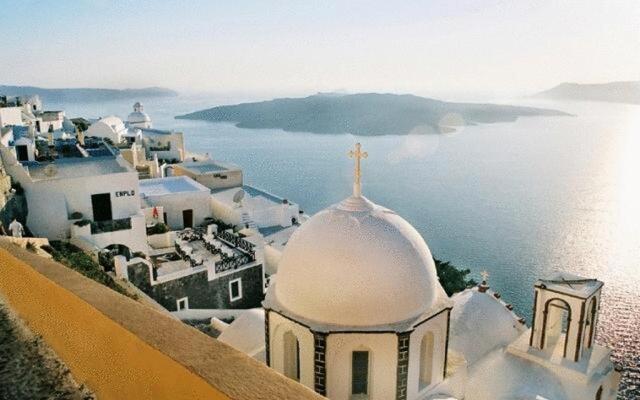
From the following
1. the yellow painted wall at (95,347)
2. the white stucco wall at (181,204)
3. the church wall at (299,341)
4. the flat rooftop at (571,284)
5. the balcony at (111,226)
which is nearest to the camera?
the yellow painted wall at (95,347)

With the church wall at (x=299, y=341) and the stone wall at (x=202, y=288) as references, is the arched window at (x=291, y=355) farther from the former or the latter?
the stone wall at (x=202, y=288)

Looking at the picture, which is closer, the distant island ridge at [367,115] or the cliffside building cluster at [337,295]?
the cliffside building cluster at [337,295]

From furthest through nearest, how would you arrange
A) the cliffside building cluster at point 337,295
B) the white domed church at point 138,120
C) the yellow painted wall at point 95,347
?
the white domed church at point 138,120 < the cliffside building cluster at point 337,295 < the yellow painted wall at point 95,347

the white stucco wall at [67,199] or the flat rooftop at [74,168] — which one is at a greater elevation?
the flat rooftop at [74,168]

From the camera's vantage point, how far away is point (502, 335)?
42.9 feet

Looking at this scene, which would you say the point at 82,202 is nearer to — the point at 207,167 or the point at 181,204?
the point at 181,204

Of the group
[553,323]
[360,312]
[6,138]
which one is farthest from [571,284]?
[6,138]

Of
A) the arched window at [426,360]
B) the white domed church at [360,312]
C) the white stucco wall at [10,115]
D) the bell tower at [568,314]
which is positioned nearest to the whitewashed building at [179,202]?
the white stucco wall at [10,115]

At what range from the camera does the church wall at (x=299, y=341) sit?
25.5 feet

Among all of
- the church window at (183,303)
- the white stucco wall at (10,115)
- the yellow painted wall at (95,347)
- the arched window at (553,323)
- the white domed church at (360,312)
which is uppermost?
the white stucco wall at (10,115)

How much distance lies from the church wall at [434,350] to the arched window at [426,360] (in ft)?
0.17

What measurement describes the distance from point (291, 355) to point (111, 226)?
12.8 meters

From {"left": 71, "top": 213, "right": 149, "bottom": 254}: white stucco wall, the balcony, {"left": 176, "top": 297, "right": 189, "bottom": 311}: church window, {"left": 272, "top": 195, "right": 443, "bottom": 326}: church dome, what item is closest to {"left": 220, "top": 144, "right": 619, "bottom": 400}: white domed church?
{"left": 272, "top": 195, "right": 443, "bottom": 326}: church dome

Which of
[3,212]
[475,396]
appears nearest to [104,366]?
[475,396]
